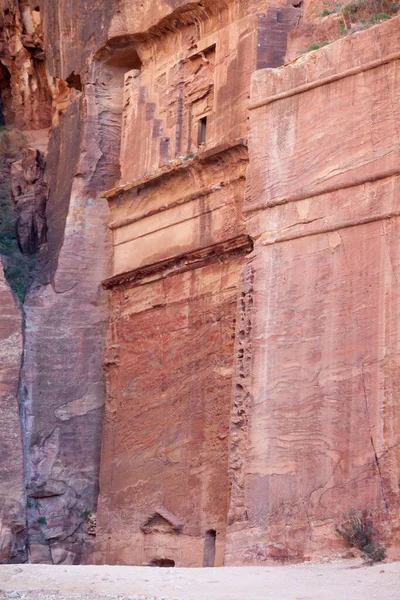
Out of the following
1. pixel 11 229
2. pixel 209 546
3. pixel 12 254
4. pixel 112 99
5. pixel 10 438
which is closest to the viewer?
pixel 209 546

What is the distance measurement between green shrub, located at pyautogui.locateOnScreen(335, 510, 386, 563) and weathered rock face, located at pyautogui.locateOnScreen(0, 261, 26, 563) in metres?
5.84

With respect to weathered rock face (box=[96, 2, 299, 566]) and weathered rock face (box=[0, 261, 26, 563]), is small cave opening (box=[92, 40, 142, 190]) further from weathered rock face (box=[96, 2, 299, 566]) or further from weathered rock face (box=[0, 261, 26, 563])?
weathered rock face (box=[0, 261, 26, 563])

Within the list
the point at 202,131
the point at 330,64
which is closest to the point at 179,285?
the point at 202,131

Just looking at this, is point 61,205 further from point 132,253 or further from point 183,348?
point 183,348

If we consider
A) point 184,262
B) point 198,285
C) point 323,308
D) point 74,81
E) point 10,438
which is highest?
point 74,81

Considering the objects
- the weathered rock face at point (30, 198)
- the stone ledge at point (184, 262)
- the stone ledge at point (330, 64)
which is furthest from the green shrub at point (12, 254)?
the stone ledge at point (330, 64)

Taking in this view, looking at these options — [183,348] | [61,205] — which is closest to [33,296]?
[61,205]

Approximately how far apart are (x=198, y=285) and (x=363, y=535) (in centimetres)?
498

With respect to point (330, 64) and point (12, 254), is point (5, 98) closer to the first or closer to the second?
point (12, 254)

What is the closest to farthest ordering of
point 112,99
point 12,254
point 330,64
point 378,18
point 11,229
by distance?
1. point 330,64
2. point 378,18
3. point 112,99
4. point 12,254
5. point 11,229

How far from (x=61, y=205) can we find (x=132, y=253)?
2.27 meters

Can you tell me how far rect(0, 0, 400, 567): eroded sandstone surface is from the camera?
1359 centimetres

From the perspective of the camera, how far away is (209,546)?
15445 millimetres

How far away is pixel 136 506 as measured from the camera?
1691 cm
